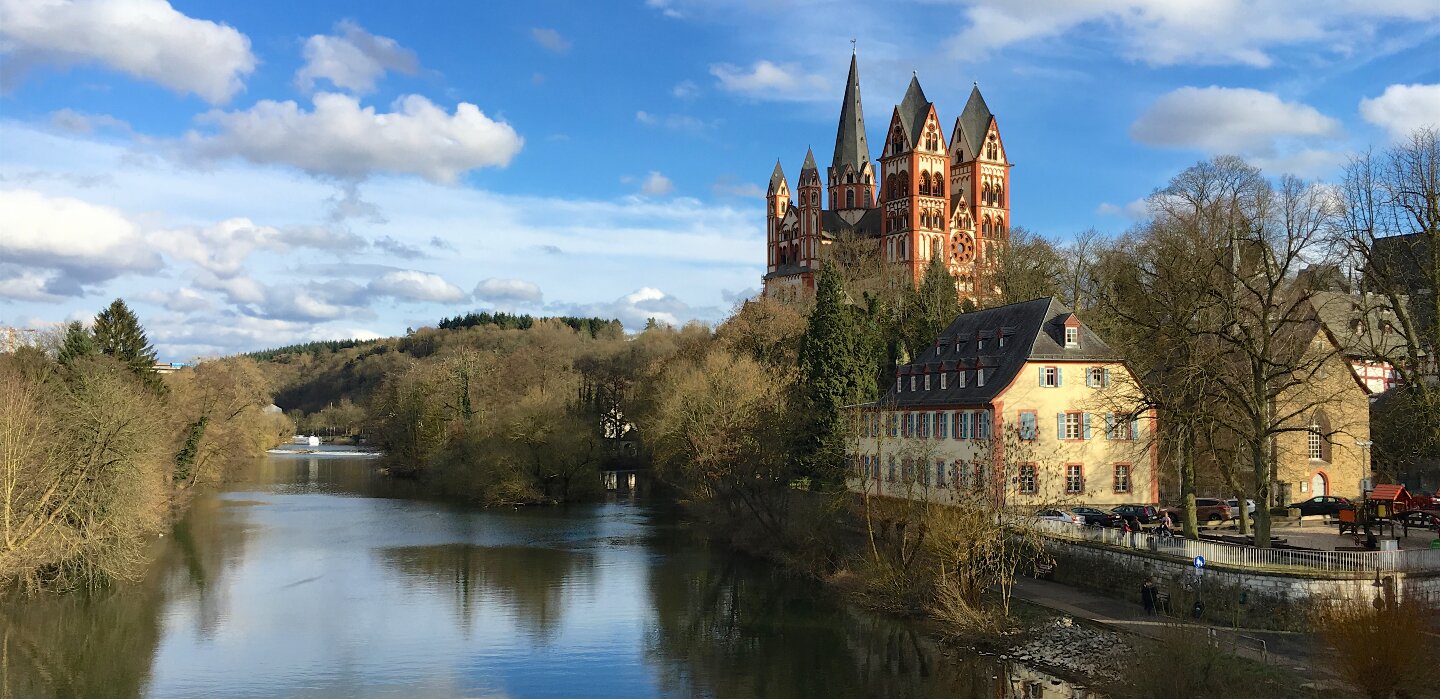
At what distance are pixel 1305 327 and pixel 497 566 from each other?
31.9m

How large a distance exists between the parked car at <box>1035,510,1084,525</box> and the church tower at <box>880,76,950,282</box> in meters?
68.3

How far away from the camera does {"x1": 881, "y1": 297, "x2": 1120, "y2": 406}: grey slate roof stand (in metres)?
39.4

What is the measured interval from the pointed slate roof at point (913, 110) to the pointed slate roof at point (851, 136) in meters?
7.22

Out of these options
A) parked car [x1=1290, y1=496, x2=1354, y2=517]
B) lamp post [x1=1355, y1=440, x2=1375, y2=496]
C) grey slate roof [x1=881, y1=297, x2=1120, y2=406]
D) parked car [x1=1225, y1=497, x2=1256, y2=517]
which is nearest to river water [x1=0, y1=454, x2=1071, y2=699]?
grey slate roof [x1=881, y1=297, x2=1120, y2=406]

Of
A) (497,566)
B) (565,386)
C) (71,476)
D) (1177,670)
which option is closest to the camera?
(1177,670)

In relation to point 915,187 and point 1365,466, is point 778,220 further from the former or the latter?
point 1365,466

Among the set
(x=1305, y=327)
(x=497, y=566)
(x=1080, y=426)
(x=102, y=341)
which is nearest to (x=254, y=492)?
(x=102, y=341)

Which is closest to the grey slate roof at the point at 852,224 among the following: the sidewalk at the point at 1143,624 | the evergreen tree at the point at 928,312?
the evergreen tree at the point at 928,312

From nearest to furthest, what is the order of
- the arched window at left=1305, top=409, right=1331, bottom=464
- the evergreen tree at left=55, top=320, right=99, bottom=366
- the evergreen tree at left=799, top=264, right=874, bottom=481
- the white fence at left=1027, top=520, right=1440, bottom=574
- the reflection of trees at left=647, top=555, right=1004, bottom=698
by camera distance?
the reflection of trees at left=647, top=555, right=1004, bottom=698
the white fence at left=1027, top=520, right=1440, bottom=574
the arched window at left=1305, top=409, right=1331, bottom=464
the evergreen tree at left=799, top=264, right=874, bottom=481
the evergreen tree at left=55, top=320, right=99, bottom=366

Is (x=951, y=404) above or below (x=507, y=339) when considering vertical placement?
below

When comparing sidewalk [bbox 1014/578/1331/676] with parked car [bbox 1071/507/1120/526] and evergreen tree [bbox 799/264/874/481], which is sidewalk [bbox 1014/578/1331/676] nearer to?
parked car [bbox 1071/507/1120/526]

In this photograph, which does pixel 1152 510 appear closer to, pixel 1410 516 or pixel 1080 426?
pixel 1080 426

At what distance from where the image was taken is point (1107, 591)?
99.5 feet

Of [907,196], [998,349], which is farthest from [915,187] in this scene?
[998,349]
